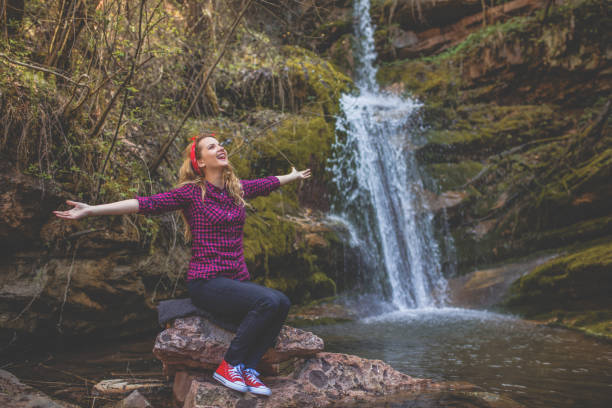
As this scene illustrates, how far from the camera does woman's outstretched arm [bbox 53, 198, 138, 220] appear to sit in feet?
7.98

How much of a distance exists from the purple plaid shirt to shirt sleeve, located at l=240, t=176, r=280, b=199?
0.27m

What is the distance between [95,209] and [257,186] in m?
1.22

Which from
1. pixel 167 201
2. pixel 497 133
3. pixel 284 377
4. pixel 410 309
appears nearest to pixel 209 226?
pixel 167 201

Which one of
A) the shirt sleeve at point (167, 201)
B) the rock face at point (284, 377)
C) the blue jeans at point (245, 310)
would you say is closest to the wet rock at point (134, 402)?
the rock face at point (284, 377)

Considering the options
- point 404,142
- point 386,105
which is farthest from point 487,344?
point 386,105

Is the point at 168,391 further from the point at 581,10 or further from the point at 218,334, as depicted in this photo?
the point at 581,10

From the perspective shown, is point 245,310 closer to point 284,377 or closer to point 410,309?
point 284,377

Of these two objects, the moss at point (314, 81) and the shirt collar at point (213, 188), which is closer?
the shirt collar at point (213, 188)

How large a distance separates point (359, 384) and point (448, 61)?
12155 mm

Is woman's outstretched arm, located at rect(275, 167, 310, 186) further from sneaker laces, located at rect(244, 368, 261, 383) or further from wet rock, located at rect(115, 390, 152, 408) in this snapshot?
wet rock, located at rect(115, 390, 152, 408)

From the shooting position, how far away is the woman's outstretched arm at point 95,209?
95.7 inches

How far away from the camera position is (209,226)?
2.89m

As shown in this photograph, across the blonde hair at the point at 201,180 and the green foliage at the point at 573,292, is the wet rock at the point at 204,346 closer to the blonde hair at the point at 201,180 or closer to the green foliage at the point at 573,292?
the blonde hair at the point at 201,180

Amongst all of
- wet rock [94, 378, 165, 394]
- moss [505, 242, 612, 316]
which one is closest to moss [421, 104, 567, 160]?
moss [505, 242, 612, 316]
